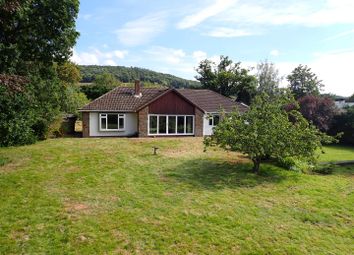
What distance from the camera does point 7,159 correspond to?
15680 millimetres

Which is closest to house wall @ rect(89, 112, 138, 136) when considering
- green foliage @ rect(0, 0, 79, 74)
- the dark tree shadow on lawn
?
green foliage @ rect(0, 0, 79, 74)

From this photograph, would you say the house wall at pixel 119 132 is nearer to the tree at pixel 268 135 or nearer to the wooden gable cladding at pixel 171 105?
the wooden gable cladding at pixel 171 105

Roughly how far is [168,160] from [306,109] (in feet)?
69.6

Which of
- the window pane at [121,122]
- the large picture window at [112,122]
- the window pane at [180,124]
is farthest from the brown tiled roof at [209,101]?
the large picture window at [112,122]

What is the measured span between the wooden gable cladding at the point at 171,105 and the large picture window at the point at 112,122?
9.31 ft

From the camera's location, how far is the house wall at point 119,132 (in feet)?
91.4

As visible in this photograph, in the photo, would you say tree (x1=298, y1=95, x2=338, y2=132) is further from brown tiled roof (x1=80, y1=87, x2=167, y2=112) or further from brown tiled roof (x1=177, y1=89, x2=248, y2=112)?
brown tiled roof (x1=80, y1=87, x2=167, y2=112)

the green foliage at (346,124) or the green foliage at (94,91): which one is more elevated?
the green foliage at (94,91)

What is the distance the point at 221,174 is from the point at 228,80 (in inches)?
1491

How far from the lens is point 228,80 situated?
50750 millimetres

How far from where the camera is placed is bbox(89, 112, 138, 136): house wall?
91.4 ft

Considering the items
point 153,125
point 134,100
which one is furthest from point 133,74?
point 153,125

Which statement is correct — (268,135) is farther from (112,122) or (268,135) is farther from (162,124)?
(112,122)

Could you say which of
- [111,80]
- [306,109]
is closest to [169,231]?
[306,109]
